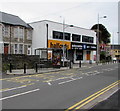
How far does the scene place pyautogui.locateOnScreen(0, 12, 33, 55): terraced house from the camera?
31172 mm

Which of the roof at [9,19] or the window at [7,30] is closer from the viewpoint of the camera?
the window at [7,30]

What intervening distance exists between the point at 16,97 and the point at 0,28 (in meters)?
21.6

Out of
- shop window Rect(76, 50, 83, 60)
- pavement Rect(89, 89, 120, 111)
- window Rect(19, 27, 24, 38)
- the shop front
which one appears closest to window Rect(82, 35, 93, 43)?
the shop front

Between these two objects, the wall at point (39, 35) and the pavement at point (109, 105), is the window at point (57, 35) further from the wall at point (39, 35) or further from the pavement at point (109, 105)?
the pavement at point (109, 105)

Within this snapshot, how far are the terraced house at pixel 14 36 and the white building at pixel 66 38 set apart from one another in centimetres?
182

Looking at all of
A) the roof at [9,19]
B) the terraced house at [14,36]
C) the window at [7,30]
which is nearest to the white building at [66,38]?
the terraced house at [14,36]

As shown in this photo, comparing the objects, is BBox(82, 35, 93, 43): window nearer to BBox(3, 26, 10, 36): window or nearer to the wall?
the wall

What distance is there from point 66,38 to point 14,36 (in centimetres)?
1285

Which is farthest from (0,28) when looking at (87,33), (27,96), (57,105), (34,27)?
(87,33)

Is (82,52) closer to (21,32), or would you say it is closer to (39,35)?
(39,35)

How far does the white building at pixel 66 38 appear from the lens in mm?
36562

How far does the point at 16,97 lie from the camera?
8281 millimetres

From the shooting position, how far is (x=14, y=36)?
3269cm

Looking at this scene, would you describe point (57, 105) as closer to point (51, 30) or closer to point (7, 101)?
point (7, 101)
